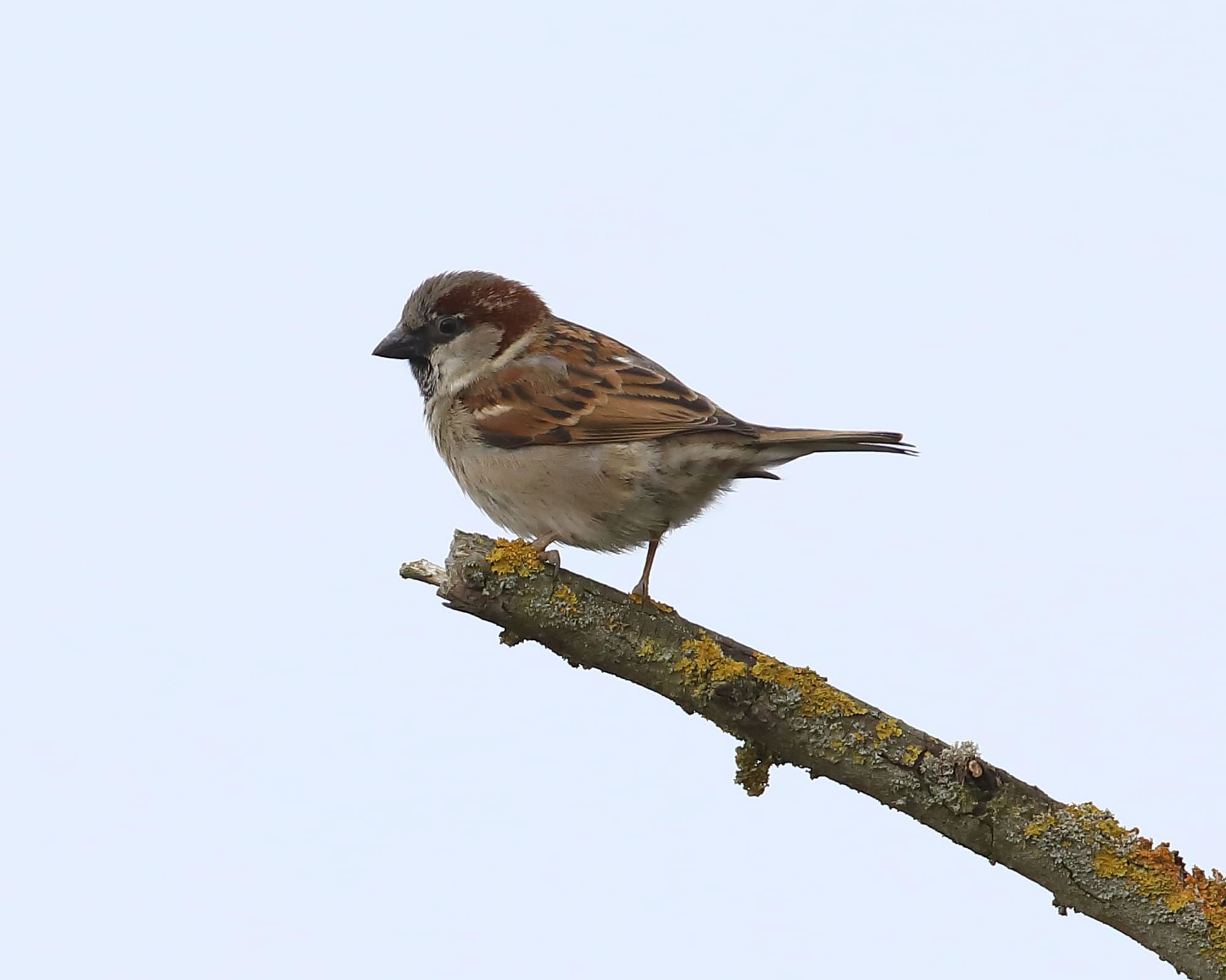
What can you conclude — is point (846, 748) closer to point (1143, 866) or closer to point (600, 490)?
point (1143, 866)

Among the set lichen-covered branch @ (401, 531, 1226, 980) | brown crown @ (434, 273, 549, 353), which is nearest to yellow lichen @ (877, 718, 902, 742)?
lichen-covered branch @ (401, 531, 1226, 980)

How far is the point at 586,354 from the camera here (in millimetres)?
6594

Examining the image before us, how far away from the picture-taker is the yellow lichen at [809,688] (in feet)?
16.0

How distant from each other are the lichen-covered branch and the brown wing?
986 mm

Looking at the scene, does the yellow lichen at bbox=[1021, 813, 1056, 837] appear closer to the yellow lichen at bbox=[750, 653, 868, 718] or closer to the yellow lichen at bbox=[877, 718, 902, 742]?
the yellow lichen at bbox=[877, 718, 902, 742]

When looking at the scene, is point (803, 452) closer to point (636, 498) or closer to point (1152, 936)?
point (636, 498)

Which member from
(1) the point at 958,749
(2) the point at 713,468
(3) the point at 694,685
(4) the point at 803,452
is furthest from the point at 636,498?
(1) the point at 958,749

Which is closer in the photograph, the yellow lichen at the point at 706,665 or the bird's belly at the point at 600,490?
the yellow lichen at the point at 706,665

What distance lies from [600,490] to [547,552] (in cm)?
57

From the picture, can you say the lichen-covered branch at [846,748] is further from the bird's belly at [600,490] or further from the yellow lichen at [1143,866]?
the bird's belly at [600,490]

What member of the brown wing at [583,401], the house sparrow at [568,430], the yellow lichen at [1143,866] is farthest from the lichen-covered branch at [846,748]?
the brown wing at [583,401]

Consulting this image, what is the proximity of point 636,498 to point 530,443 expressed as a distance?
64cm

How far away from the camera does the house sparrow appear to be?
5828 millimetres

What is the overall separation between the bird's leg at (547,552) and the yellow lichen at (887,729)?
4.89 feet
